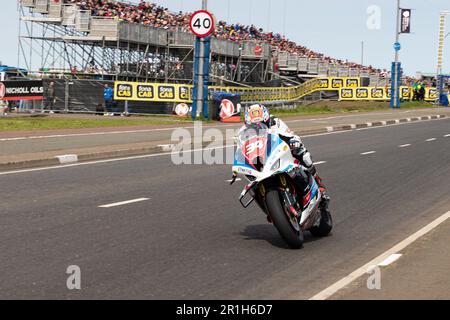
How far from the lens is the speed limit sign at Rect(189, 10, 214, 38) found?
31.9 m

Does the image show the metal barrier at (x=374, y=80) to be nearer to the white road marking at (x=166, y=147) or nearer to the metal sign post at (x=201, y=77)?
the metal sign post at (x=201, y=77)

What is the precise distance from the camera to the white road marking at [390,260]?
8472mm

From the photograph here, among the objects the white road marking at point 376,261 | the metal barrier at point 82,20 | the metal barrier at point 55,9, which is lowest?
the white road marking at point 376,261

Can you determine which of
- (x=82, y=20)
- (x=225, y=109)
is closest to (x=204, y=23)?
(x=225, y=109)

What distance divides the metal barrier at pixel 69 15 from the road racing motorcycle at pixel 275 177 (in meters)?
39.3

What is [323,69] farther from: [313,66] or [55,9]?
[55,9]

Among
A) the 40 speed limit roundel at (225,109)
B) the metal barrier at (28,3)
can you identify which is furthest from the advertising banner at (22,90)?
the metal barrier at (28,3)

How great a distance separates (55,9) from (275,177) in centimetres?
4059

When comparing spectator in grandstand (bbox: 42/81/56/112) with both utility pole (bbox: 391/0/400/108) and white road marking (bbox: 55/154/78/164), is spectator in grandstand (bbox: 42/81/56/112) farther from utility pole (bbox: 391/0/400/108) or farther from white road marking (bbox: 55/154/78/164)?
utility pole (bbox: 391/0/400/108)

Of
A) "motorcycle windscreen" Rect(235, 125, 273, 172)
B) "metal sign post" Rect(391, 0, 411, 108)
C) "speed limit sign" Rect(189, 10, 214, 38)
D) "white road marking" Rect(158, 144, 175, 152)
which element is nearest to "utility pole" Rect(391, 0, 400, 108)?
"metal sign post" Rect(391, 0, 411, 108)

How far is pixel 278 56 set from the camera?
6631 centimetres

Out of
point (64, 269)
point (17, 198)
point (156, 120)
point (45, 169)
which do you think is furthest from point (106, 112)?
point (64, 269)

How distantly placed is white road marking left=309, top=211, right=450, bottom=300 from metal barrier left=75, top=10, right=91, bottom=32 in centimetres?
3692
